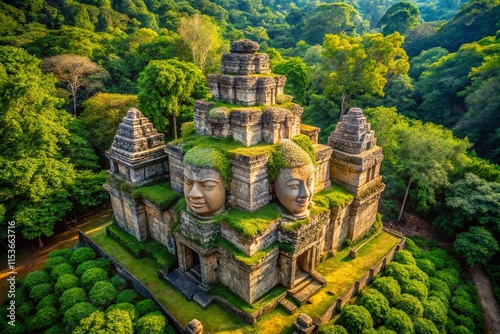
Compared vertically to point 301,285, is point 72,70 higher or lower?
higher

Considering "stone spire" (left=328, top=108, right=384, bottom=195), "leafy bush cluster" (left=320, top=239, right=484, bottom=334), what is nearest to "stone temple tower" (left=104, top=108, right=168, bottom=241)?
"stone spire" (left=328, top=108, right=384, bottom=195)

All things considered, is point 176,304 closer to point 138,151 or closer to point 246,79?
point 138,151

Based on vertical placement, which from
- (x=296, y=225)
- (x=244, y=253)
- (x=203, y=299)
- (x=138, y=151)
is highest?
(x=138, y=151)

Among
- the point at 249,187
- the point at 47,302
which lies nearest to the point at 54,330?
the point at 47,302

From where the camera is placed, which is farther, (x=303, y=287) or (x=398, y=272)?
(x=398, y=272)

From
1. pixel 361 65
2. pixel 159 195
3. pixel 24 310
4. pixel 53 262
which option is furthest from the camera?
pixel 361 65

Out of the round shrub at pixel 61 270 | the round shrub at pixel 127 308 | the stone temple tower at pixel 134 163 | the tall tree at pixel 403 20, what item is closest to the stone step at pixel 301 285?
the round shrub at pixel 127 308

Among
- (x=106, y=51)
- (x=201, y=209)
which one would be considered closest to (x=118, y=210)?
(x=201, y=209)

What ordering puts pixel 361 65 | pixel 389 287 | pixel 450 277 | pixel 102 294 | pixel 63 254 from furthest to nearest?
pixel 361 65 < pixel 63 254 < pixel 450 277 < pixel 389 287 < pixel 102 294
